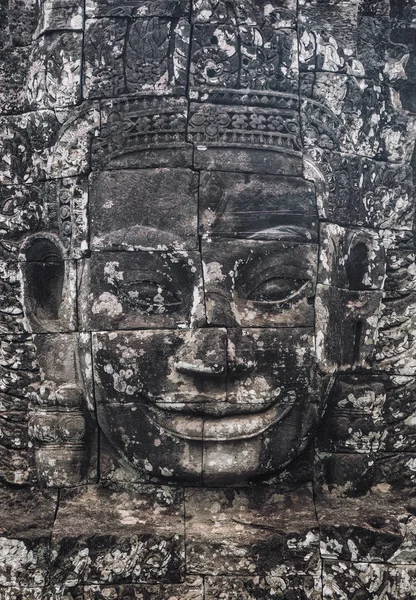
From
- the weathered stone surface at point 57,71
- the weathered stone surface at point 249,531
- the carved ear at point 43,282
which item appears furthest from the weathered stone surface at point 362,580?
the weathered stone surface at point 57,71

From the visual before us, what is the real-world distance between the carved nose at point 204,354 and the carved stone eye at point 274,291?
29 cm

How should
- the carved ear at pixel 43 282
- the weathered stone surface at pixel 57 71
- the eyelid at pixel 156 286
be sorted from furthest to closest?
the carved ear at pixel 43 282 → the weathered stone surface at pixel 57 71 → the eyelid at pixel 156 286

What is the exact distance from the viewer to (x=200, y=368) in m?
5.28

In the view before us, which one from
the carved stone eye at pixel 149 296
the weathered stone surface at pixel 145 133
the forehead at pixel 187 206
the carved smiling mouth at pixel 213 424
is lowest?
the carved smiling mouth at pixel 213 424

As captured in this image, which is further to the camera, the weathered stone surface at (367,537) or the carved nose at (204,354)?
the weathered stone surface at (367,537)

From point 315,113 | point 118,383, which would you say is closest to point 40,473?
point 118,383

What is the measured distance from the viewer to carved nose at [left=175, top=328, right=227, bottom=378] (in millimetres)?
5258

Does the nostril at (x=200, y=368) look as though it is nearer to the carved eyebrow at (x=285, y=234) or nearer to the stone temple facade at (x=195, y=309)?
the stone temple facade at (x=195, y=309)

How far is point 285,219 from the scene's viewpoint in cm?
543

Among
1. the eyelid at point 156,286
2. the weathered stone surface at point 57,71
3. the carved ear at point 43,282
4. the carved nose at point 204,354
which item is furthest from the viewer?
the carved ear at point 43,282

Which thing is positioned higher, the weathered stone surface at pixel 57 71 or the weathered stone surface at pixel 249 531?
the weathered stone surface at pixel 57 71

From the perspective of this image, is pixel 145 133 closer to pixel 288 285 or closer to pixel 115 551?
pixel 288 285

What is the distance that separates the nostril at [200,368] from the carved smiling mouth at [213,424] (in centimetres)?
24

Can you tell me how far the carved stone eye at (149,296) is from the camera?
5.36 metres
